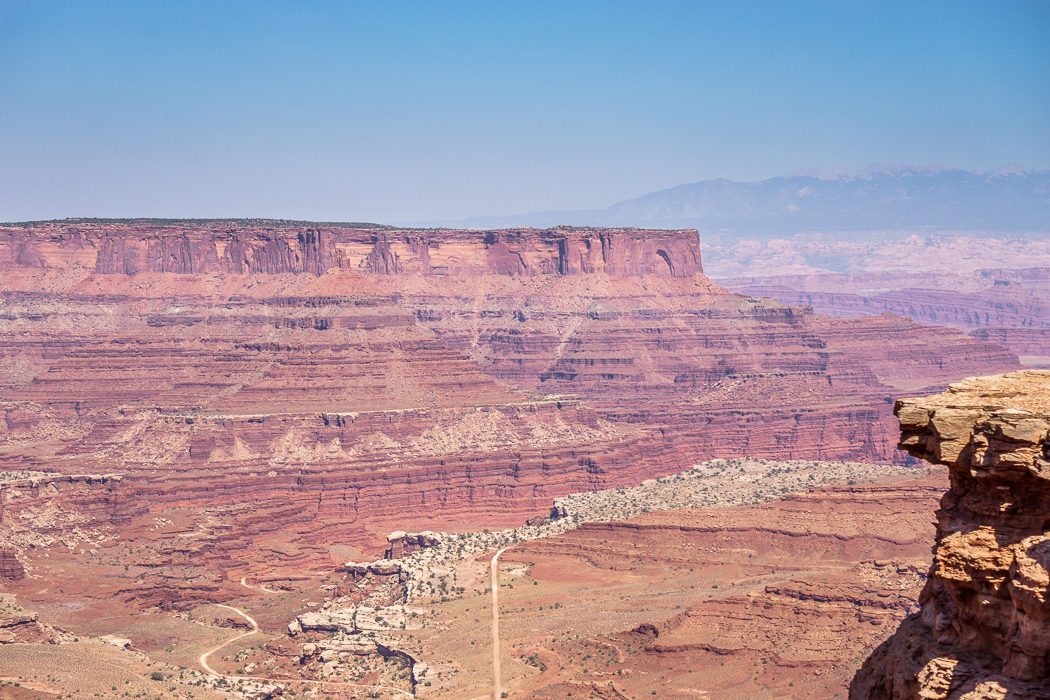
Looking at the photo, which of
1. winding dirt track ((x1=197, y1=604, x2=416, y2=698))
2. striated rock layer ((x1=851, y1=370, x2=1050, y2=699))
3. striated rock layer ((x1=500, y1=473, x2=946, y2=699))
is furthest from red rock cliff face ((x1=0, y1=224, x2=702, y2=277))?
striated rock layer ((x1=851, y1=370, x2=1050, y2=699))

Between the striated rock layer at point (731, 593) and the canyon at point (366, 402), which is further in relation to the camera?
the canyon at point (366, 402)

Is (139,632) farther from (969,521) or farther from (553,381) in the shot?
(553,381)

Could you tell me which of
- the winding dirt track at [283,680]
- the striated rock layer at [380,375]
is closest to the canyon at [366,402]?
the striated rock layer at [380,375]

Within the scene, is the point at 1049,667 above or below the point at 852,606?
above

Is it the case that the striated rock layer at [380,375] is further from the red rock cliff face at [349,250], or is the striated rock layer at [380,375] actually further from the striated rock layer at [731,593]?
the striated rock layer at [731,593]

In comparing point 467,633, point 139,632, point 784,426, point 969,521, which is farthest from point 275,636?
point 784,426

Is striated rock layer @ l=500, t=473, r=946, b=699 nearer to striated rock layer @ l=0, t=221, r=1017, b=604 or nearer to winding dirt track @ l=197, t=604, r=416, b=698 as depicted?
winding dirt track @ l=197, t=604, r=416, b=698

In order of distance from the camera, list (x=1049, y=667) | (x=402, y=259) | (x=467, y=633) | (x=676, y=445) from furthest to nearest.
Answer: (x=402, y=259)
(x=676, y=445)
(x=467, y=633)
(x=1049, y=667)
